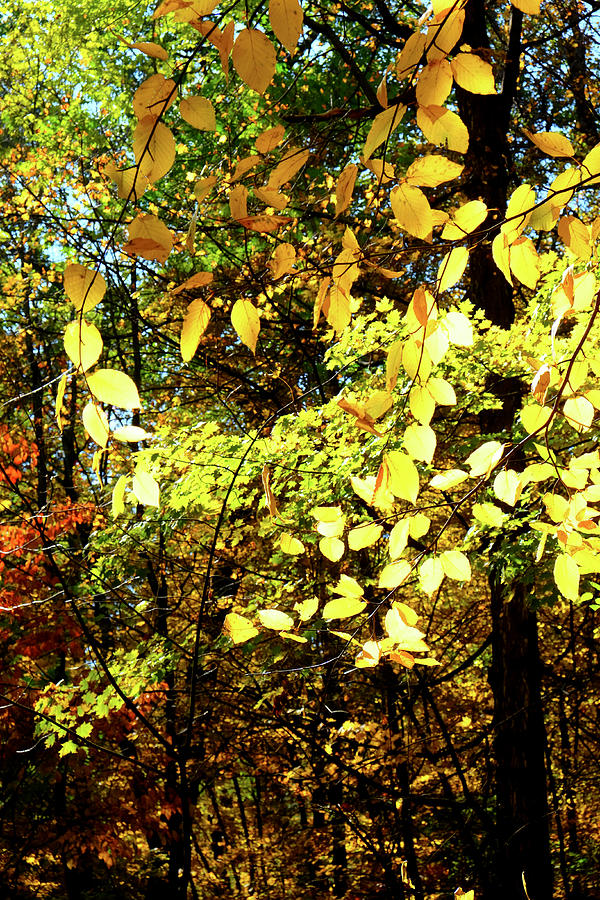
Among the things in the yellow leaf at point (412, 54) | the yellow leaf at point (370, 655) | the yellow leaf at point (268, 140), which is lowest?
the yellow leaf at point (370, 655)

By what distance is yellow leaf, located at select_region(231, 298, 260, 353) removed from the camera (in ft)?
3.59

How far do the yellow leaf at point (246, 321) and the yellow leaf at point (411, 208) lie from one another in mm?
274

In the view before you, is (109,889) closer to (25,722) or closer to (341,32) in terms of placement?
(25,722)

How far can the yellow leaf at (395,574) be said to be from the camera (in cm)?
140

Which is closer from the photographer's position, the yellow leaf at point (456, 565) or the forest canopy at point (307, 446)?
the forest canopy at point (307, 446)

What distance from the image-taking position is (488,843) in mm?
5453

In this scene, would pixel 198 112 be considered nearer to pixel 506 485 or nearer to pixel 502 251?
pixel 502 251

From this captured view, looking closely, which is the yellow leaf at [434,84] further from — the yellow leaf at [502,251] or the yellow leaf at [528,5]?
the yellow leaf at [502,251]

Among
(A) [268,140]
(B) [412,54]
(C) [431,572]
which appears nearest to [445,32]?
(B) [412,54]

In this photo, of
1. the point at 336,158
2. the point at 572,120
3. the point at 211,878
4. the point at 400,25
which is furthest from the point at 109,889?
the point at 572,120

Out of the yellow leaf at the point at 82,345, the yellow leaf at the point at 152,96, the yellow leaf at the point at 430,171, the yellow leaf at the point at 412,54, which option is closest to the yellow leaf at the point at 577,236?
the yellow leaf at the point at 430,171

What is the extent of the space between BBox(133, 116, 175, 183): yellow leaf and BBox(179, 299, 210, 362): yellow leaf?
7.6 inches

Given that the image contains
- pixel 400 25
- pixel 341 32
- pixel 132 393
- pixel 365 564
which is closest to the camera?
pixel 132 393

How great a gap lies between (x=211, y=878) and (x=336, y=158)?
34.0 feet
